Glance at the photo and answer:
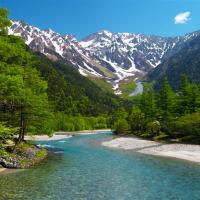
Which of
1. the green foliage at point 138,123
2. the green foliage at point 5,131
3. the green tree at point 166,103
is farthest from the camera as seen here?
the green foliage at point 138,123

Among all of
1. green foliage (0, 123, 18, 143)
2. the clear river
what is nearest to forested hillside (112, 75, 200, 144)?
the clear river

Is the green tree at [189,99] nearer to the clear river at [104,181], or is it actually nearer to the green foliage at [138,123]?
the green foliage at [138,123]

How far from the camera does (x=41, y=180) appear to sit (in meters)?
38.7

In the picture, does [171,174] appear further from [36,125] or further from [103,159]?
[36,125]

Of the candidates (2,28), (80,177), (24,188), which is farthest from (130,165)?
(2,28)

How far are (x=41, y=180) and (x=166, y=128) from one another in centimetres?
6457

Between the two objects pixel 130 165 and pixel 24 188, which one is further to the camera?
pixel 130 165

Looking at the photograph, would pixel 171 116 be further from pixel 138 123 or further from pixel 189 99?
pixel 138 123

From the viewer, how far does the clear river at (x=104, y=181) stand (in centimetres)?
3181

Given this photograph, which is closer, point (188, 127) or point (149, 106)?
point (188, 127)

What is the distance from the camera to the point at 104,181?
38375mm

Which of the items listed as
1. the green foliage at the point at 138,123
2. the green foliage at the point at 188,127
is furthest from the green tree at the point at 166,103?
the green foliage at the point at 188,127

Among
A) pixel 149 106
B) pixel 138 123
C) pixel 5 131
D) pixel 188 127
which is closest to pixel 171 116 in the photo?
pixel 149 106

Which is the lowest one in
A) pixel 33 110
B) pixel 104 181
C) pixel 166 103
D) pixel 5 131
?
pixel 104 181
